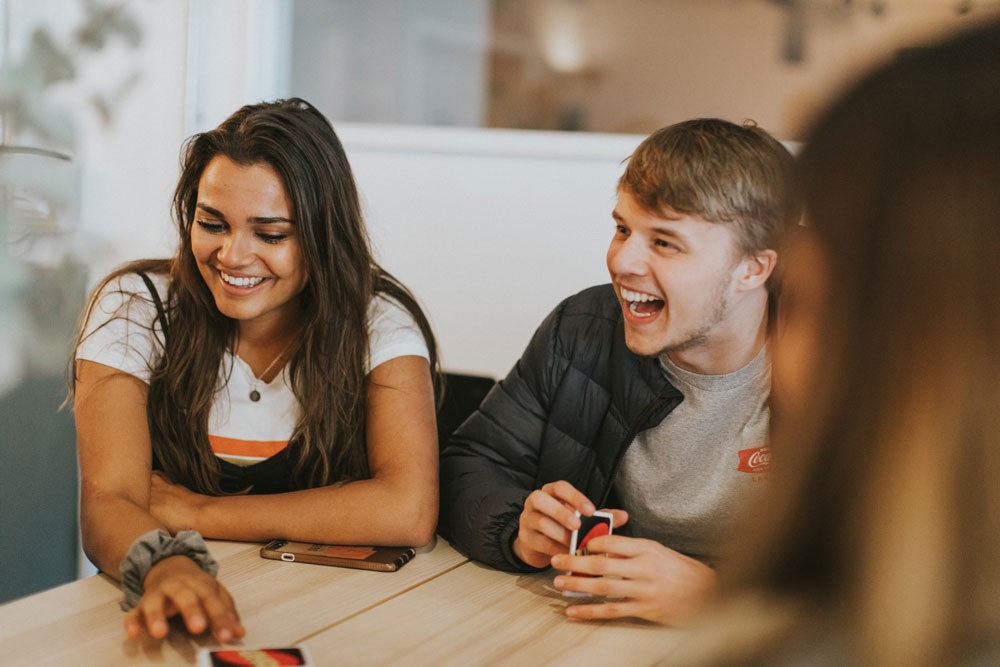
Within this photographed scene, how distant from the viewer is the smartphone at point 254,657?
4.17 ft

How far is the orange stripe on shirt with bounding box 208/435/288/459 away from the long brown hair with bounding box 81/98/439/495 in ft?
0.08

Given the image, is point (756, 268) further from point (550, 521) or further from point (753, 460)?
point (550, 521)

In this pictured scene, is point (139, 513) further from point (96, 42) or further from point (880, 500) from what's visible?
point (96, 42)

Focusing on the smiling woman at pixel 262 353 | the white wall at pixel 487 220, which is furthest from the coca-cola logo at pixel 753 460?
the white wall at pixel 487 220

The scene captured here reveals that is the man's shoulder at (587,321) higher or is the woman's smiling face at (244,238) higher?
the woman's smiling face at (244,238)

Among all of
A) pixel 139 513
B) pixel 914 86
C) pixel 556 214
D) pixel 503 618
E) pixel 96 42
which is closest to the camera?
pixel 914 86

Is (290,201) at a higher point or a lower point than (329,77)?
lower

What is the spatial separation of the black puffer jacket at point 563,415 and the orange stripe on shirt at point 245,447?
327 mm

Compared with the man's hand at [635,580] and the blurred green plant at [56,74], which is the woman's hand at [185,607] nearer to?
the man's hand at [635,580]

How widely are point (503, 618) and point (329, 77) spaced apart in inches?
95.5

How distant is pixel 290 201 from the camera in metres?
2.05

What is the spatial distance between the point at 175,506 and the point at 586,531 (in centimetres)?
72

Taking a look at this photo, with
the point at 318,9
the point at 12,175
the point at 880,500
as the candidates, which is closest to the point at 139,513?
the point at 880,500

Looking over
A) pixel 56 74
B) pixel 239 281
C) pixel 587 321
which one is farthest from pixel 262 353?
pixel 56 74
